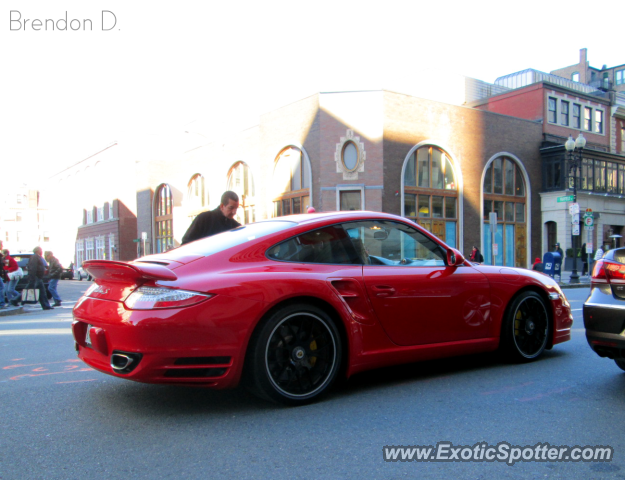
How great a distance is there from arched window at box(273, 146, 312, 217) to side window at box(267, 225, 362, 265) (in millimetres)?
24797

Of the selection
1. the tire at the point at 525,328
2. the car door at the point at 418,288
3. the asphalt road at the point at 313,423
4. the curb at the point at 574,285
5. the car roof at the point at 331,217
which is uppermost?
the car roof at the point at 331,217

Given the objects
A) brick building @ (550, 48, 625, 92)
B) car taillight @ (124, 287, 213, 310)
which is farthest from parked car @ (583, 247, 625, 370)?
brick building @ (550, 48, 625, 92)

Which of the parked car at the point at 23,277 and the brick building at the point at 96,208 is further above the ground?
the brick building at the point at 96,208

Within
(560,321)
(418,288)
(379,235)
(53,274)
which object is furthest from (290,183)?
(418,288)

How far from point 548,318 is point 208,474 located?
3905 mm

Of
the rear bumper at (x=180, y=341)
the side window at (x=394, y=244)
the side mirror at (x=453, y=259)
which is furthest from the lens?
the side mirror at (x=453, y=259)

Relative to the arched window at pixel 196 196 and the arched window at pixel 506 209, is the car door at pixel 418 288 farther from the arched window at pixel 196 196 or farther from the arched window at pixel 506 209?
the arched window at pixel 196 196

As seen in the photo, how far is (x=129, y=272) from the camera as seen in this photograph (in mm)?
3469

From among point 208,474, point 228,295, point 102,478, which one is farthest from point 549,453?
point 102,478

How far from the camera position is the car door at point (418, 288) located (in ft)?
13.7

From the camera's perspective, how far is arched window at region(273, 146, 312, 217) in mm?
29609

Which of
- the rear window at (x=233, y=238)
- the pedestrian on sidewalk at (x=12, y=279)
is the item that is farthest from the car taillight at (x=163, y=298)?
the pedestrian on sidewalk at (x=12, y=279)

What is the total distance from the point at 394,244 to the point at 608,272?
1694mm

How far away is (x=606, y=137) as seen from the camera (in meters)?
40.6
